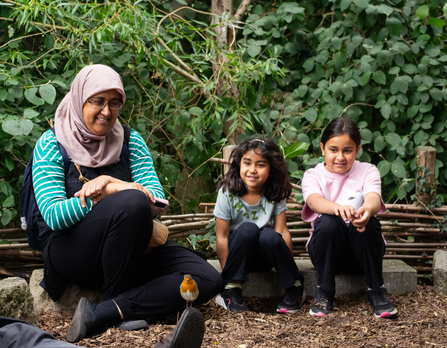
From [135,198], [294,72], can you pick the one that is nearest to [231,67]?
[294,72]

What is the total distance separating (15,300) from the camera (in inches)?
82.8

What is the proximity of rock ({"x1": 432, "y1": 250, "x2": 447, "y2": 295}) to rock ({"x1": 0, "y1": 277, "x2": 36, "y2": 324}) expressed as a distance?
7.83 ft

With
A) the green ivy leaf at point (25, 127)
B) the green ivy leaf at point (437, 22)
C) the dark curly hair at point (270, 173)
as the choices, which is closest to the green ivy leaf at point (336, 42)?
the green ivy leaf at point (437, 22)

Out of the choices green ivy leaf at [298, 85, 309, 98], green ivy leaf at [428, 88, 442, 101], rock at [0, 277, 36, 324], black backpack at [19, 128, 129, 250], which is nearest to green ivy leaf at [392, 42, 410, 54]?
green ivy leaf at [428, 88, 442, 101]

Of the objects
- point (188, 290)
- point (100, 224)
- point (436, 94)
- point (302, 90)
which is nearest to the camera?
point (188, 290)

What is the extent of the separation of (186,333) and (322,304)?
115 centimetres

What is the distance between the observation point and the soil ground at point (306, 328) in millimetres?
2113

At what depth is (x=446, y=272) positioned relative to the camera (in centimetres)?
285

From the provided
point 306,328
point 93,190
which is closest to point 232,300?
point 306,328

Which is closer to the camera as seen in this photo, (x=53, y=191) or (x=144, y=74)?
(x=53, y=191)

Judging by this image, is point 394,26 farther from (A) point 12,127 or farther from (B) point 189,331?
(B) point 189,331

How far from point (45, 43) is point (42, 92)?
1.97ft

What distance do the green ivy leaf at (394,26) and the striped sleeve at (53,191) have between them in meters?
2.88

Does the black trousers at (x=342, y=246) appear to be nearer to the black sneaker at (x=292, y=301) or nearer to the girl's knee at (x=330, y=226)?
the girl's knee at (x=330, y=226)
